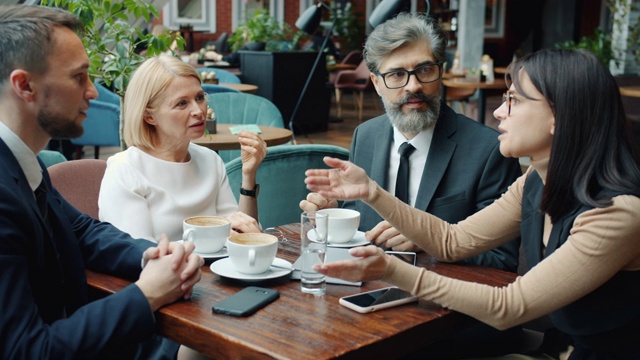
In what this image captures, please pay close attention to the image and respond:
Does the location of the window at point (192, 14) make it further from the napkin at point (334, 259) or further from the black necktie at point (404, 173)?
the napkin at point (334, 259)

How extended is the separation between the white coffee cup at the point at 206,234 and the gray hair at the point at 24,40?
21.7 inches

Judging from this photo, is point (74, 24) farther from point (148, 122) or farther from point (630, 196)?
point (630, 196)

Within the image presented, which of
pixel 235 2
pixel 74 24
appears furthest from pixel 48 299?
pixel 235 2

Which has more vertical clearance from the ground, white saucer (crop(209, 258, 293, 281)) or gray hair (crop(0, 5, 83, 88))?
gray hair (crop(0, 5, 83, 88))

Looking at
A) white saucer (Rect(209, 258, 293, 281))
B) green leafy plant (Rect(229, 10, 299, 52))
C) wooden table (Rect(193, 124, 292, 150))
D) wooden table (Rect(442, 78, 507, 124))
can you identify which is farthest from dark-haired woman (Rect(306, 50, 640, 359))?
green leafy plant (Rect(229, 10, 299, 52))

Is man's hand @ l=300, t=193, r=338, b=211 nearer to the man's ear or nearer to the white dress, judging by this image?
the white dress

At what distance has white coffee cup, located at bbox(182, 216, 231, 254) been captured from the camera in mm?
1915

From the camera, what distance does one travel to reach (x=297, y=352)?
136 centimetres

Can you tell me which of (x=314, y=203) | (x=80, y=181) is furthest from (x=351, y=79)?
(x=314, y=203)

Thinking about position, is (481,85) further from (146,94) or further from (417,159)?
(146,94)

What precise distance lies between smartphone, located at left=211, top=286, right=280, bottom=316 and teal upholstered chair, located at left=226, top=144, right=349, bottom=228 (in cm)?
143

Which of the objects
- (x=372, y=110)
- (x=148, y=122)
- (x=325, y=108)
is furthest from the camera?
(x=372, y=110)

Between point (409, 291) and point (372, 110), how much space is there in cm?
1180

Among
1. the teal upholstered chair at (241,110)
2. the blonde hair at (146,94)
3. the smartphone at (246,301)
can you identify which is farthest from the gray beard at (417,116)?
the teal upholstered chair at (241,110)
